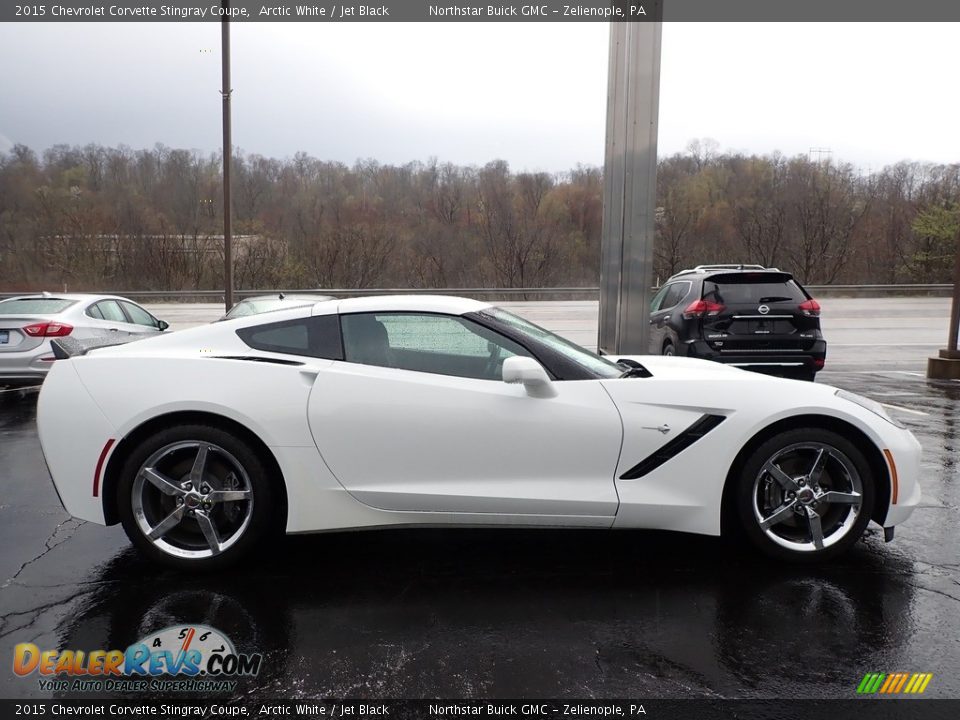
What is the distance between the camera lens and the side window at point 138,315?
10305 mm

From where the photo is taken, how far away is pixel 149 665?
8.63 feet

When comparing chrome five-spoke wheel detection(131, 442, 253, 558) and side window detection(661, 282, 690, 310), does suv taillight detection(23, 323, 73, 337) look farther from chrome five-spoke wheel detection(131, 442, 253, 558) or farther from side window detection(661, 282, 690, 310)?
side window detection(661, 282, 690, 310)

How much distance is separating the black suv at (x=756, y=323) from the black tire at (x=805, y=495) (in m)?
4.98

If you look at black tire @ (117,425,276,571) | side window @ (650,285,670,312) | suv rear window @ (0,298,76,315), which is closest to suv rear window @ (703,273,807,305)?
side window @ (650,285,670,312)

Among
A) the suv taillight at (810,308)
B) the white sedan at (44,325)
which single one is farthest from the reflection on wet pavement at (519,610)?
the white sedan at (44,325)

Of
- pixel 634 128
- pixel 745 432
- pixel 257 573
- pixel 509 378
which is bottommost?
pixel 257 573

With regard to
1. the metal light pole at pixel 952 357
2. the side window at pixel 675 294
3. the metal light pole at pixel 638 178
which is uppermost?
the metal light pole at pixel 638 178

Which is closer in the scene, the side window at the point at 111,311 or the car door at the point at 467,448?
the car door at the point at 467,448

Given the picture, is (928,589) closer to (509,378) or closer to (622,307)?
(509,378)

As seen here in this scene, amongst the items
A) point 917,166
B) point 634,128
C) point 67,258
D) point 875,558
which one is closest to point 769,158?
point 917,166

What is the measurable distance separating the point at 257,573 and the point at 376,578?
0.59m

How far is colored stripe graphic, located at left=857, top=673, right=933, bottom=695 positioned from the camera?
7.95 ft

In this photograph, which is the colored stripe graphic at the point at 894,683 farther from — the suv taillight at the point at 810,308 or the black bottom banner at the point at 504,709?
the suv taillight at the point at 810,308

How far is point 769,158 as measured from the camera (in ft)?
120
